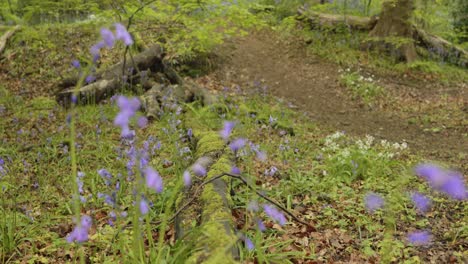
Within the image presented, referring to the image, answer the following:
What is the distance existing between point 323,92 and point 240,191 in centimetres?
605

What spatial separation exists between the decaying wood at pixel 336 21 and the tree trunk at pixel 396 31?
739 millimetres

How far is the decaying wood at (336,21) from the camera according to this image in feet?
40.1

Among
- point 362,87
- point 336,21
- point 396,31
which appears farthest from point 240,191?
point 336,21

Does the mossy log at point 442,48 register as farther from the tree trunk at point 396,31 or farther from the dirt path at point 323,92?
the dirt path at point 323,92

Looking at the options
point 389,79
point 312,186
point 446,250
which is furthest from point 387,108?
point 446,250

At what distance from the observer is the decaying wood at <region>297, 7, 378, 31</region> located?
1223 centimetres

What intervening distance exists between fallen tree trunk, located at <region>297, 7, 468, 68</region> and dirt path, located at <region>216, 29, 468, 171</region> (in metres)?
1.41

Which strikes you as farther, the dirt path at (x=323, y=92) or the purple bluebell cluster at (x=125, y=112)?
the dirt path at (x=323, y=92)

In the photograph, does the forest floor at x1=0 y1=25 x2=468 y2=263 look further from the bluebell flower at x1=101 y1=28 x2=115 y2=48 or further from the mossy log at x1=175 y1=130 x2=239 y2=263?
the bluebell flower at x1=101 y1=28 x2=115 y2=48

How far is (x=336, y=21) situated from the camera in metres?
12.6

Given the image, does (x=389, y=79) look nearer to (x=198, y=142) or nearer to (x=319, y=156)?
(x=319, y=156)

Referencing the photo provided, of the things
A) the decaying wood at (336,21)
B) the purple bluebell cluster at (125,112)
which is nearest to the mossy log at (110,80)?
the purple bluebell cluster at (125,112)

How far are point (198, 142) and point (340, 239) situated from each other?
195 centimetres

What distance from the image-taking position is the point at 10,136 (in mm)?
5887
